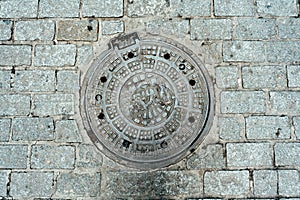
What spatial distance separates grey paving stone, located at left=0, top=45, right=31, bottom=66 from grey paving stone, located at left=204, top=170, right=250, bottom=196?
244 cm

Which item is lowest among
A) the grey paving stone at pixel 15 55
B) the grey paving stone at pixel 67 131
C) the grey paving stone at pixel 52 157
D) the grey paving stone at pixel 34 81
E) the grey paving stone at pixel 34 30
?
the grey paving stone at pixel 52 157

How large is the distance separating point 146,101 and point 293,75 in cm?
171

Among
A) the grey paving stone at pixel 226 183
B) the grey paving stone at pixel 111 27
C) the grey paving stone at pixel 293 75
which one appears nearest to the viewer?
the grey paving stone at pixel 226 183

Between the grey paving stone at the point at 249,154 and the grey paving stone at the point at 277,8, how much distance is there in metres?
1.55

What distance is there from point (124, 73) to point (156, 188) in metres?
1.34

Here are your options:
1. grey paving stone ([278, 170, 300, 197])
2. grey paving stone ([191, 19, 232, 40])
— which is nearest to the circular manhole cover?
grey paving stone ([191, 19, 232, 40])

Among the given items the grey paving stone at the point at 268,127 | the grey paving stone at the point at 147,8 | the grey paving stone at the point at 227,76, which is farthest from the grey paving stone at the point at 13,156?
the grey paving stone at the point at 268,127

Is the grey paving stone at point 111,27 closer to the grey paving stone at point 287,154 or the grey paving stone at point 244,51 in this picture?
the grey paving stone at point 244,51

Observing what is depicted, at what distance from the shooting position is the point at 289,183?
353 centimetres

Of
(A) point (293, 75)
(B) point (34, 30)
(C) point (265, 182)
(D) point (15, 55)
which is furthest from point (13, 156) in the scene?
(A) point (293, 75)

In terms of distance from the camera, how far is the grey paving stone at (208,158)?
11.7ft

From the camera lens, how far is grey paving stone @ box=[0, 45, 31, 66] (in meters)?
3.78

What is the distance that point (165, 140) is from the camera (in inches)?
143

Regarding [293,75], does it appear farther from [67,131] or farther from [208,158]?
[67,131]
